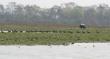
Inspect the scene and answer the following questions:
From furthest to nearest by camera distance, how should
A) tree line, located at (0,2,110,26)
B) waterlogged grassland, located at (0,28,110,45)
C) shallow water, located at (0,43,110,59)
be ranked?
1. tree line, located at (0,2,110,26)
2. waterlogged grassland, located at (0,28,110,45)
3. shallow water, located at (0,43,110,59)

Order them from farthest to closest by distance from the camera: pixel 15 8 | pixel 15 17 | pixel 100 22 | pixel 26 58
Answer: pixel 15 8, pixel 15 17, pixel 100 22, pixel 26 58

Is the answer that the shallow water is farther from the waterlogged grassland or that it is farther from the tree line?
the tree line

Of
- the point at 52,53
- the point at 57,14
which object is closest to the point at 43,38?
the point at 52,53

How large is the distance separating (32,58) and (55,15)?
380 feet

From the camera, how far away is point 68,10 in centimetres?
13250

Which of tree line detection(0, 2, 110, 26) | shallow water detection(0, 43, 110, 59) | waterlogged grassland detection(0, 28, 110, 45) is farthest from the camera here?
tree line detection(0, 2, 110, 26)

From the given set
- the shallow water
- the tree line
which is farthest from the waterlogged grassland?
the tree line

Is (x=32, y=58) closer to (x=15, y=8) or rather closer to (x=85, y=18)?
(x=85, y=18)

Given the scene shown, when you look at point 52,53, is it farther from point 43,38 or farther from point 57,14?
point 57,14

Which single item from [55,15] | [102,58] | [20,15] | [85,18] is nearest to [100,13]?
[85,18]

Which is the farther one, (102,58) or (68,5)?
(68,5)

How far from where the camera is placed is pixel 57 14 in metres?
130

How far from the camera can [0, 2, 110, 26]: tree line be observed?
12175cm

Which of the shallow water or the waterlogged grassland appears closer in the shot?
the shallow water
